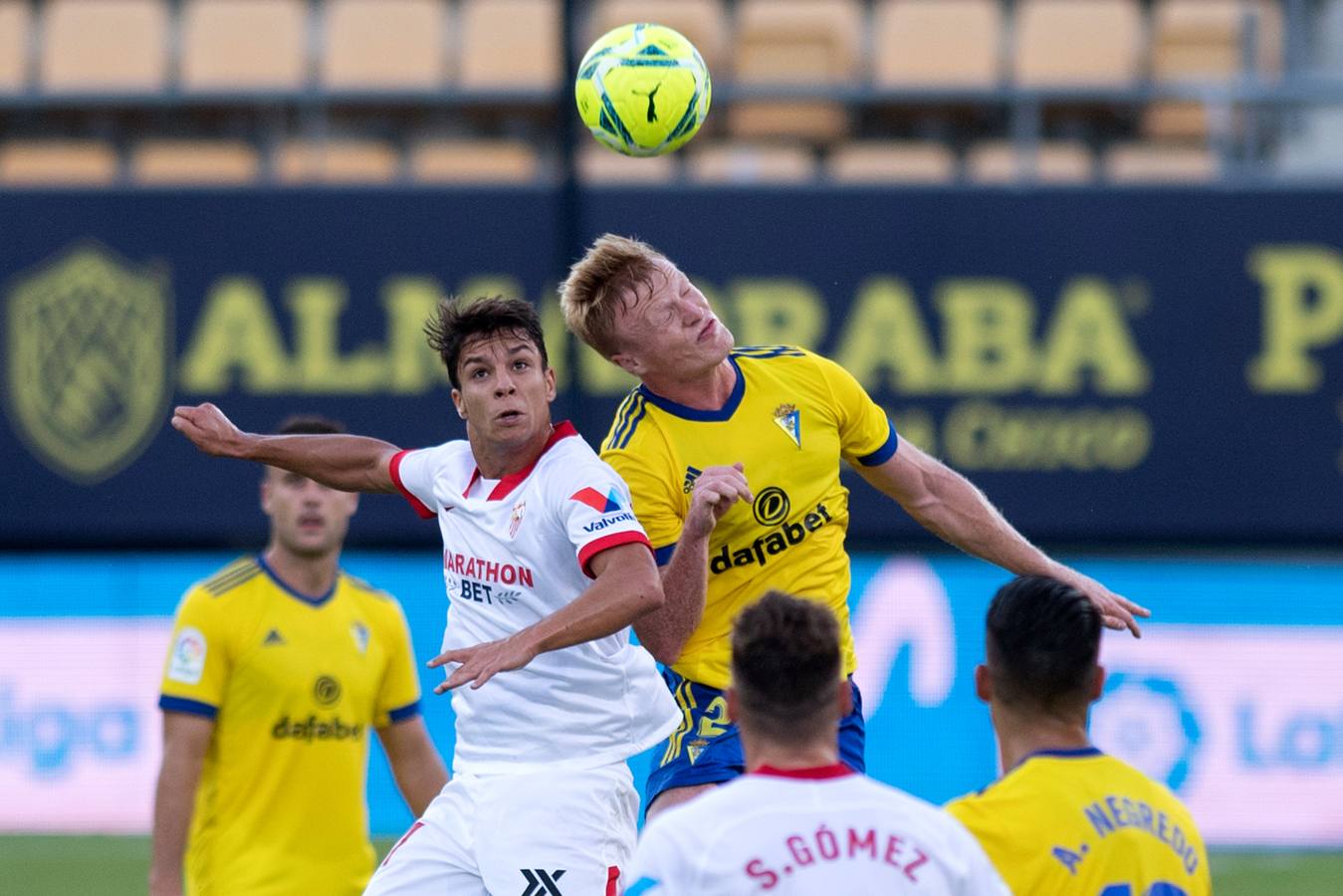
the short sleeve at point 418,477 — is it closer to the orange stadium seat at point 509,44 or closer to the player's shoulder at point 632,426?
the player's shoulder at point 632,426

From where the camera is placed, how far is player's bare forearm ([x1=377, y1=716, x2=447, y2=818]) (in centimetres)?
669

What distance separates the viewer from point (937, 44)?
13.8 m

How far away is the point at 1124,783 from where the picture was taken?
374cm

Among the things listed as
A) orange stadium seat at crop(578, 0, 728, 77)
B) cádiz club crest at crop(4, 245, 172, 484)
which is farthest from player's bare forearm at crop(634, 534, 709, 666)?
orange stadium seat at crop(578, 0, 728, 77)

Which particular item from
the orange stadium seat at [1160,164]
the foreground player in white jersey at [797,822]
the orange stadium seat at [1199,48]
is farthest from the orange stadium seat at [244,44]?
the foreground player in white jersey at [797,822]

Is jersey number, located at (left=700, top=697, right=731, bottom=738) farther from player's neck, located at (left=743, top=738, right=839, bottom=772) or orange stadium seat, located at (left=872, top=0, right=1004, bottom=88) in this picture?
orange stadium seat, located at (left=872, top=0, right=1004, bottom=88)

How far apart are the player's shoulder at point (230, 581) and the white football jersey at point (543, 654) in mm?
1373

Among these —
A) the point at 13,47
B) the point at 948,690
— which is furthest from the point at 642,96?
the point at 13,47

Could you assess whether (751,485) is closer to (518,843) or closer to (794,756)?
(518,843)

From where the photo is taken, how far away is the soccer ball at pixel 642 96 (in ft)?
20.5

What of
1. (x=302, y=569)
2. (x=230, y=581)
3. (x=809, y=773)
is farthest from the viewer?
(x=302, y=569)

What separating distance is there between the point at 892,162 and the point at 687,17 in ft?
6.80

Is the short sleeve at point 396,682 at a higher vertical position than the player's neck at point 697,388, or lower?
lower

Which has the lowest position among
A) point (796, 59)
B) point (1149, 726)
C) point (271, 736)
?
point (1149, 726)
